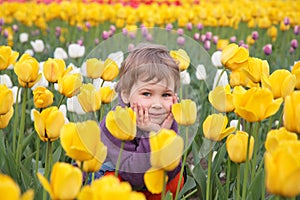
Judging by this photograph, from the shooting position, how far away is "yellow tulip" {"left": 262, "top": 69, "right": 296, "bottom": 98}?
1.82 metres

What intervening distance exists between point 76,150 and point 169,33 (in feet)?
5.79

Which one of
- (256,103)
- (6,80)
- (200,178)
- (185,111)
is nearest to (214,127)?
(185,111)

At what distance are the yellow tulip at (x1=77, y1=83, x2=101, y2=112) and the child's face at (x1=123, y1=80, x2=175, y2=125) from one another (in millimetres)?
199

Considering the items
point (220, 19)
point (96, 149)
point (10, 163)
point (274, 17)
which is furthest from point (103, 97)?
point (274, 17)

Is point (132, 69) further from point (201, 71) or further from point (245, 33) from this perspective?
point (245, 33)

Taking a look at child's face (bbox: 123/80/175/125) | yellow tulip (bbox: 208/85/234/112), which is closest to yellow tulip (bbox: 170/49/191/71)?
child's face (bbox: 123/80/175/125)

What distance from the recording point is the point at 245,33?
6766 millimetres

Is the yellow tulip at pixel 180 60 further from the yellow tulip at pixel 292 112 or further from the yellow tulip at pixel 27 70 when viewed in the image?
the yellow tulip at pixel 292 112

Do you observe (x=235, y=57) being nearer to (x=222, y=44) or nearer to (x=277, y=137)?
(x=277, y=137)

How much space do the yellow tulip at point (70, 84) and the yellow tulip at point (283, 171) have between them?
1.05m

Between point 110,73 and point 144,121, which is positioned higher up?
point 110,73

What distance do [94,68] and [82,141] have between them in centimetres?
85

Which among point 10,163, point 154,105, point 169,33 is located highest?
point 169,33

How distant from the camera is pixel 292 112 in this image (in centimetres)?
148
